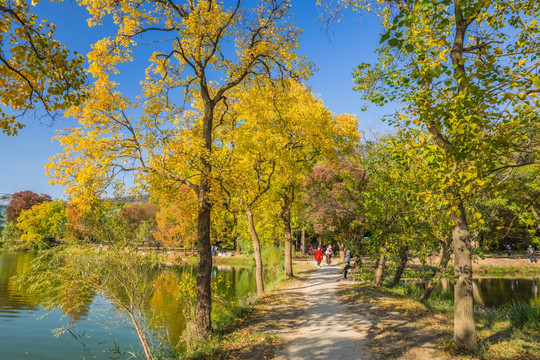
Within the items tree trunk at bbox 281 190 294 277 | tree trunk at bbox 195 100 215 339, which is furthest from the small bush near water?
tree trunk at bbox 281 190 294 277

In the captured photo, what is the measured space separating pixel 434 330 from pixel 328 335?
2704mm

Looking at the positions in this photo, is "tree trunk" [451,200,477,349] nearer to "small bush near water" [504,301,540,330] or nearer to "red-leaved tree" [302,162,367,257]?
"small bush near water" [504,301,540,330]

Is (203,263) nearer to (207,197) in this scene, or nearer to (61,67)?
(207,197)

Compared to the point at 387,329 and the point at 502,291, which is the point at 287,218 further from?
the point at 502,291

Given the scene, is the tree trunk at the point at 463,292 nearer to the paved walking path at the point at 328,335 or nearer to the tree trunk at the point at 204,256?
the paved walking path at the point at 328,335

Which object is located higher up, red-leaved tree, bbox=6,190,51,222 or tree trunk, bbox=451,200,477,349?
red-leaved tree, bbox=6,190,51,222

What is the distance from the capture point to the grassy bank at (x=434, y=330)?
654 cm

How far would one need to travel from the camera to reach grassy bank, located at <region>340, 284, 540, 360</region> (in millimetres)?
6535

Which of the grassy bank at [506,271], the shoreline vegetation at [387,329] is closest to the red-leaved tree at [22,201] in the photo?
the shoreline vegetation at [387,329]

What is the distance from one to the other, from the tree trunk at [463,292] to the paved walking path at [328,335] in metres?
2.00

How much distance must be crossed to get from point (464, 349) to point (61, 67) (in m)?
8.67

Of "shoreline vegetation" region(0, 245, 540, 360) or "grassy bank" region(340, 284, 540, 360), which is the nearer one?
"grassy bank" region(340, 284, 540, 360)

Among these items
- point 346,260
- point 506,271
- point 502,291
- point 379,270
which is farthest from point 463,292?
point 506,271

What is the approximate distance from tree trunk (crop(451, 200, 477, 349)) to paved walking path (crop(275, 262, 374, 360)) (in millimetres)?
2002
